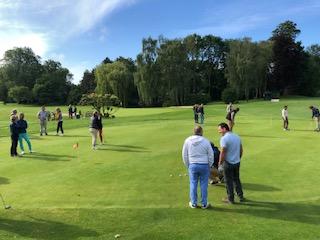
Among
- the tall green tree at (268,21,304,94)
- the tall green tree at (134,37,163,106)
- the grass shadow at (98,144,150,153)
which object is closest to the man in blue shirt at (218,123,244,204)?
the grass shadow at (98,144,150,153)

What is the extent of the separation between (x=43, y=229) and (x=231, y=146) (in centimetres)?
512

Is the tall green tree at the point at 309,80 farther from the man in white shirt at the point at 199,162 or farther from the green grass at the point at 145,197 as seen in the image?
the man in white shirt at the point at 199,162

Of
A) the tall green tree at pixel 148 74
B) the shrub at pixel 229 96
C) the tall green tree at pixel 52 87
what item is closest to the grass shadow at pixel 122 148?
the shrub at pixel 229 96

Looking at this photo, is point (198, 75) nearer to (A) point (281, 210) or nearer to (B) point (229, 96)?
(B) point (229, 96)

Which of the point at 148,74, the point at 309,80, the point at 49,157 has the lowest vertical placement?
the point at 49,157

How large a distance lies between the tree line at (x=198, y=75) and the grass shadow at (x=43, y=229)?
80.1 metres

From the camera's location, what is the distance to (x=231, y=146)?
11.6 m

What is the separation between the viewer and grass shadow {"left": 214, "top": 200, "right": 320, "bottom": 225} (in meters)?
10.4

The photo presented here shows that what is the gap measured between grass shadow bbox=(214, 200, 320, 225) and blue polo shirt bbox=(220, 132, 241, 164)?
1.22 m

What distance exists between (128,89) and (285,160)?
83.1 metres

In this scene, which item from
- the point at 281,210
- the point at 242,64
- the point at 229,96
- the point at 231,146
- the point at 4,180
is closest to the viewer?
the point at 281,210

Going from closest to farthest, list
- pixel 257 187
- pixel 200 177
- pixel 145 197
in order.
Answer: pixel 200 177
pixel 145 197
pixel 257 187

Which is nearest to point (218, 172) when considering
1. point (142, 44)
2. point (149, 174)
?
point (149, 174)

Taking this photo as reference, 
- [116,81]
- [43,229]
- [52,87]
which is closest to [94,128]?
[43,229]
